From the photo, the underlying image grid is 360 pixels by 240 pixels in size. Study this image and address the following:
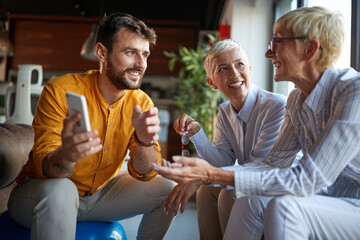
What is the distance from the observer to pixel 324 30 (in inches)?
51.5

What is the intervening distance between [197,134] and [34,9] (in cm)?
634

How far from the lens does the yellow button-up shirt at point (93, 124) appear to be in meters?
1.56

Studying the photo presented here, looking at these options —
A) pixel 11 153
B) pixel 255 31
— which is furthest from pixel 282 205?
pixel 255 31

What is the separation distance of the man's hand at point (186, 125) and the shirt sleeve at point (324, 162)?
73 cm

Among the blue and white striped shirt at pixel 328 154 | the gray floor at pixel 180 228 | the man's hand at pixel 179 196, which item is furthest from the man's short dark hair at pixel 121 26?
the gray floor at pixel 180 228

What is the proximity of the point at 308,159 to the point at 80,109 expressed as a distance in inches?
29.4

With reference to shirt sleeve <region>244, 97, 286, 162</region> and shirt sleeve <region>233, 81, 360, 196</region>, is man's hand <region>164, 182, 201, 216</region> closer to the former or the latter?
shirt sleeve <region>244, 97, 286, 162</region>

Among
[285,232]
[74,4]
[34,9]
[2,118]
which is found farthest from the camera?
[34,9]

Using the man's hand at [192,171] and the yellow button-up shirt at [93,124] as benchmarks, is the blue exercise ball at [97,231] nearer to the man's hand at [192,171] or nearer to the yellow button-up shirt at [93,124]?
the yellow button-up shirt at [93,124]

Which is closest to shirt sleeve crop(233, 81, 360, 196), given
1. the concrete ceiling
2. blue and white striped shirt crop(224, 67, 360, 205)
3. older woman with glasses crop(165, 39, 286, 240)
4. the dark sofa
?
blue and white striped shirt crop(224, 67, 360, 205)

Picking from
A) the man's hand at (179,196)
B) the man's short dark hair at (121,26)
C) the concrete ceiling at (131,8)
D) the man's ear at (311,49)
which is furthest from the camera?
the concrete ceiling at (131,8)

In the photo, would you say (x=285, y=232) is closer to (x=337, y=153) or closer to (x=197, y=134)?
(x=337, y=153)

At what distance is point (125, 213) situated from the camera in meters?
1.69

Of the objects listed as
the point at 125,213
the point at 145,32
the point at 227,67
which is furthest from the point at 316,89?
the point at 125,213
